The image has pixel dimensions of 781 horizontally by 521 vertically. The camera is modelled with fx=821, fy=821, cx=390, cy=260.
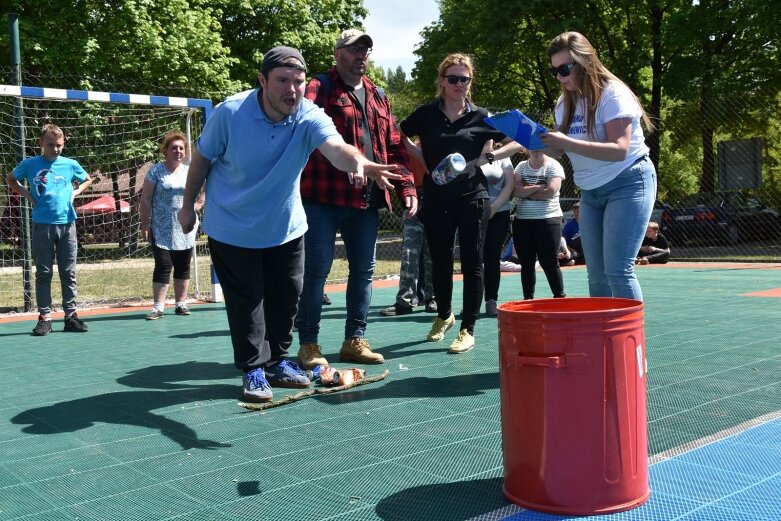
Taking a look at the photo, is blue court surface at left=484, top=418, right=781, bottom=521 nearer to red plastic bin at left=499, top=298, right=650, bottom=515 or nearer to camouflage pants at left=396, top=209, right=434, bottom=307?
red plastic bin at left=499, top=298, right=650, bottom=515

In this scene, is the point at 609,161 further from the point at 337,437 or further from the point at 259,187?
the point at 337,437

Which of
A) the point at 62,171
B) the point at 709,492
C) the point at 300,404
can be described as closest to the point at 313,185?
the point at 300,404

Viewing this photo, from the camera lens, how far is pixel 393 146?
5.45m

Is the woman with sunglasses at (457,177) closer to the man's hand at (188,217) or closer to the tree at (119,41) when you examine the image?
the man's hand at (188,217)

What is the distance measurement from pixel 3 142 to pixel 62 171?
3.30m

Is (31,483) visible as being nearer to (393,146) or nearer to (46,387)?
(46,387)

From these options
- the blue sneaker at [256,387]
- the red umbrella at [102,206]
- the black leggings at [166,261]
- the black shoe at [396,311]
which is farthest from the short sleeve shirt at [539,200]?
the red umbrella at [102,206]

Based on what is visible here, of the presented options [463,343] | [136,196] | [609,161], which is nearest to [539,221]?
[463,343]

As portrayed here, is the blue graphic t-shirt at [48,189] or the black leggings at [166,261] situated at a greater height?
the blue graphic t-shirt at [48,189]

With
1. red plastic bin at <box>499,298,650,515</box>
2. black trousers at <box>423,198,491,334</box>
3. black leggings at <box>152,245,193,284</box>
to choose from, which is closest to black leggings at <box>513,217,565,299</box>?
black trousers at <box>423,198,491,334</box>

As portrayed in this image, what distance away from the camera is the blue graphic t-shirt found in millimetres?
7438

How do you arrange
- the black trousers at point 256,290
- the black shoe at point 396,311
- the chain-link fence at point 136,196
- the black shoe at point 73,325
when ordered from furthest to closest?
the chain-link fence at point 136,196 < the black shoe at point 396,311 < the black shoe at point 73,325 < the black trousers at point 256,290

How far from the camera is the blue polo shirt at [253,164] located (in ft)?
13.4

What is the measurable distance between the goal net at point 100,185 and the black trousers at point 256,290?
515 centimetres
